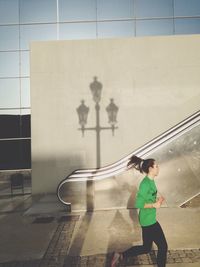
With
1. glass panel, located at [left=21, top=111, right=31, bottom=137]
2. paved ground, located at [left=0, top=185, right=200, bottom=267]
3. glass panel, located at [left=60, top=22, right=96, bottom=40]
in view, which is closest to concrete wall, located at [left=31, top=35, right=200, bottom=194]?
paved ground, located at [left=0, top=185, right=200, bottom=267]

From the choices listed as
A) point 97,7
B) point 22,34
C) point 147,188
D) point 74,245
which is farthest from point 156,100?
point 22,34

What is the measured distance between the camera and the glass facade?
2003 cm

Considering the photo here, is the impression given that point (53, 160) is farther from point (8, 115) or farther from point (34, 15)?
point (34, 15)

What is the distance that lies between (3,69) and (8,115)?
2.92m

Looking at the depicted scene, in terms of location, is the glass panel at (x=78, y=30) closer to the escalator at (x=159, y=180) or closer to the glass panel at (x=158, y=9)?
the glass panel at (x=158, y=9)

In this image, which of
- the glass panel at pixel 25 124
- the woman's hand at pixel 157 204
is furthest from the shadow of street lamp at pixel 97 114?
the glass panel at pixel 25 124

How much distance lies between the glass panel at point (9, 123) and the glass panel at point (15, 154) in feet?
1.41

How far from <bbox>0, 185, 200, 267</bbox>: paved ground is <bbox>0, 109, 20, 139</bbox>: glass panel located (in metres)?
10.3

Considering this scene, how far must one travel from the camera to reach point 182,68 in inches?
447

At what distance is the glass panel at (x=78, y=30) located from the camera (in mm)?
20281

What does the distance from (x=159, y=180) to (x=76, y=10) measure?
1450cm

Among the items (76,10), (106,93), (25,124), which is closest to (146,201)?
(106,93)

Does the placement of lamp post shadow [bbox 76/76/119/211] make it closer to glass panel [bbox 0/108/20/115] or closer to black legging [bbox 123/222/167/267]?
black legging [bbox 123/222/167/267]

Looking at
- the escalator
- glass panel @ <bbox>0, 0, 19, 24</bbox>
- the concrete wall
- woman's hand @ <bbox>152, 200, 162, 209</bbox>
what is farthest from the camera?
glass panel @ <bbox>0, 0, 19, 24</bbox>
